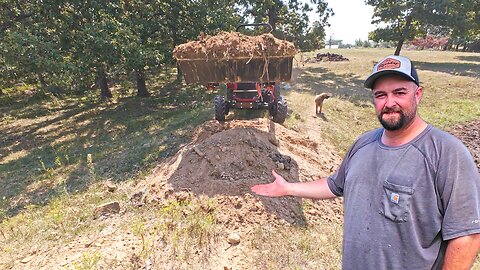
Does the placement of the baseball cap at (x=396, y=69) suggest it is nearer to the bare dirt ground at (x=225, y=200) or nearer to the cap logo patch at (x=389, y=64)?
the cap logo patch at (x=389, y=64)

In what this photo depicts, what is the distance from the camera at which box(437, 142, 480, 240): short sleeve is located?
1463 millimetres

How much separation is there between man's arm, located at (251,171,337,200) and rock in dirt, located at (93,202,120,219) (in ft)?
10.2

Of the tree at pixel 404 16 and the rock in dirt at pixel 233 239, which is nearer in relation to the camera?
the rock in dirt at pixel 233 239

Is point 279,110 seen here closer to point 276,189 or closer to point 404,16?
point 276,189

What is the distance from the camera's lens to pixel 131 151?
8047 mm

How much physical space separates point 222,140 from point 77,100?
1385cm

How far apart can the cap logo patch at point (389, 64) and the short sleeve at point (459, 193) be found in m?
0.54

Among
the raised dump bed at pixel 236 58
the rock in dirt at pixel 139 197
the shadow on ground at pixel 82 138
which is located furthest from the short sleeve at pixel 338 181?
the shadow on ground at pixel 82 138

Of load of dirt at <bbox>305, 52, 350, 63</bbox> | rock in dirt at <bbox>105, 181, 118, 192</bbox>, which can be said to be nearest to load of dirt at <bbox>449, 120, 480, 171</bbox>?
rock in dirt at <bbox>105, 181, 118, 192</bbox>

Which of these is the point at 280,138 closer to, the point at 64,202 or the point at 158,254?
the point at 158,254

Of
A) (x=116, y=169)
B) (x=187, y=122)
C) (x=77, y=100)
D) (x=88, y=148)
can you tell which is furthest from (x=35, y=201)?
(x=77, y=100)

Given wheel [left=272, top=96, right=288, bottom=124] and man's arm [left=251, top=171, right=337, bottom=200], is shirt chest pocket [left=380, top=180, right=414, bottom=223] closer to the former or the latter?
man's arm [left=251, top=171, right=337, bottom=200]

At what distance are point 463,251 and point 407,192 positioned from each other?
1.21ft

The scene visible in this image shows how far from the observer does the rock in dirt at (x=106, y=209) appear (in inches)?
184
